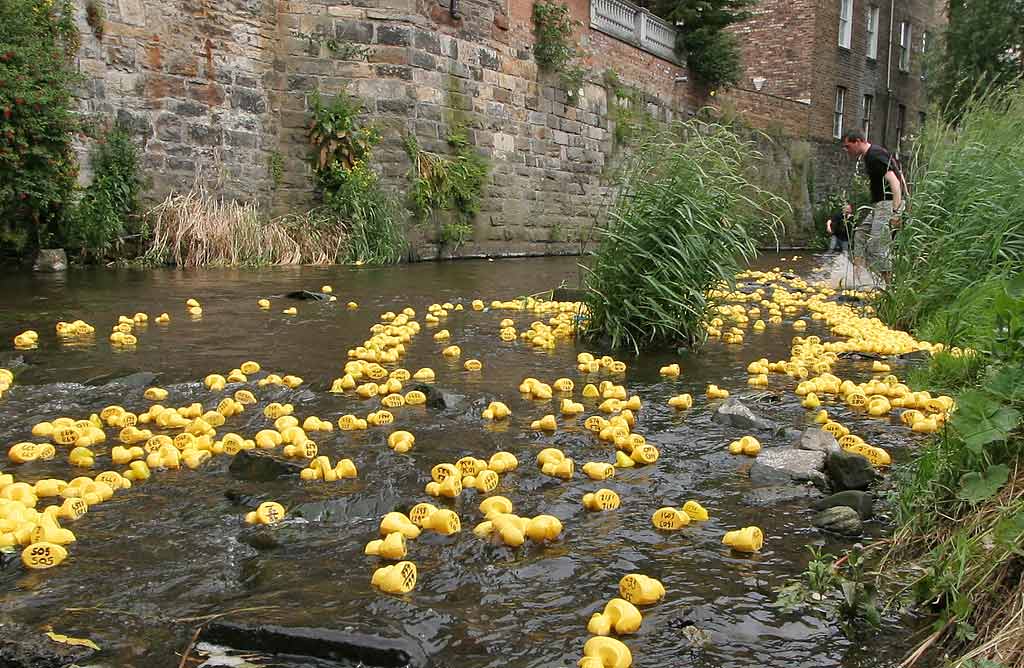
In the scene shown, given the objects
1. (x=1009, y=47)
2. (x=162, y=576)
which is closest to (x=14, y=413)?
(x=162, y=576)

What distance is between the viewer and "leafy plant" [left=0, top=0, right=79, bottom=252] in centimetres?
841

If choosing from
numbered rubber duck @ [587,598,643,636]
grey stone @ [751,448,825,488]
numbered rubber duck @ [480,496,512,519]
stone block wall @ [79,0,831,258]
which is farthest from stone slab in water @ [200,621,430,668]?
stone block wall @ [79,0,831,258]

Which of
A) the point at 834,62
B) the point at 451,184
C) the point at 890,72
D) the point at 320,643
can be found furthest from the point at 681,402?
the point at 890,72

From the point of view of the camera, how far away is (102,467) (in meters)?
3.15

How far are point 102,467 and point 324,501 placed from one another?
98 cm

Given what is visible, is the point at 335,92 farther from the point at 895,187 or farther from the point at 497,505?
the point at 497,505

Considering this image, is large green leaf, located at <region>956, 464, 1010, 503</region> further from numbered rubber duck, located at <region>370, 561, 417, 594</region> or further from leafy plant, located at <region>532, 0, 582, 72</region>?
leafy plant, located at <region>532, 0, 582, 72</region>

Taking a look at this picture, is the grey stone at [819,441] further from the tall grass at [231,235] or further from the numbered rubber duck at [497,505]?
the tall grass at [231,235]

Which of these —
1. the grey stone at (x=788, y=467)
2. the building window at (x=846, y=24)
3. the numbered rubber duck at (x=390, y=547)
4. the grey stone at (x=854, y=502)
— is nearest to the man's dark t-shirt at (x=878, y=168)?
the grey stone at (x=788, y=467)

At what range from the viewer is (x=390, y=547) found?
2.35 m

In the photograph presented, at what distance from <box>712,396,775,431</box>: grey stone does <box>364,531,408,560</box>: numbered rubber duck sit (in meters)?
1.92

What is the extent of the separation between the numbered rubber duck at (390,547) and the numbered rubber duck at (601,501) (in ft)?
2.19

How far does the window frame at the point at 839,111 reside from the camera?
28094 mm

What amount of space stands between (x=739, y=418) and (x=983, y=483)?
1.81m
